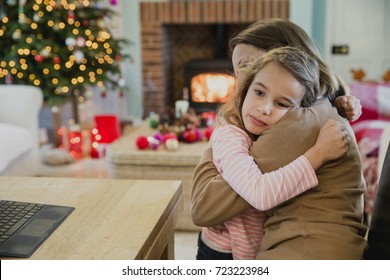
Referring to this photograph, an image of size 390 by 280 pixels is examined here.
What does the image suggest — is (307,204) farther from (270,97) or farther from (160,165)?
(160,165)

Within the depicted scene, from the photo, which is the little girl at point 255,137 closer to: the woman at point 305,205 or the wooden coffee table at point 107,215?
the woman at point 305,205

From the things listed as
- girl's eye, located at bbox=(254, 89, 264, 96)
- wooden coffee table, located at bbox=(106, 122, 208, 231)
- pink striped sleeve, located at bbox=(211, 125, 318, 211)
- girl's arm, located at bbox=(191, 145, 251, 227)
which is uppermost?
girl's eye, located at bbox=(254, 89, 264, 96)

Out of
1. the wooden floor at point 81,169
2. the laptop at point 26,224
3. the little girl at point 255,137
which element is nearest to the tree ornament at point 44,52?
the wooden floor at point 81,169

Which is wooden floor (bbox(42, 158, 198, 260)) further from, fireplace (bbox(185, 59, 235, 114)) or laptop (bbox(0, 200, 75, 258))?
laptop (bbox(0, 200, 75, 258))

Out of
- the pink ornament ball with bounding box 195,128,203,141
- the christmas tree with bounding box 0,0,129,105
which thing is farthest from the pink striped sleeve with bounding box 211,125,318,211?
the christmas tree with bounding box 0,0,129,105

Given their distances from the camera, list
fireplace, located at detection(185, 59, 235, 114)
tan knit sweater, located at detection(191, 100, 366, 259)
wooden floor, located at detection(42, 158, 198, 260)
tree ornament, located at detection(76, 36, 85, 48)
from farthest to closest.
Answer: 1. fireplace, located at detection(185, 59, 235, 114)
2. tree ornament, located at detection(76, 36, 85, 48)
3. wooden floor, located at detection(42, 158, 198, 260)
4. tan knit sweater, located at detection(191, 100, 366, 259)

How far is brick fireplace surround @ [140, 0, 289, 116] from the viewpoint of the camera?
410 centimetres

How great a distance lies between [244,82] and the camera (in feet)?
3.41

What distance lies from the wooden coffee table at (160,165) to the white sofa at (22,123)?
0.62 m

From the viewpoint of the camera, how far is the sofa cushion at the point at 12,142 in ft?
8.05

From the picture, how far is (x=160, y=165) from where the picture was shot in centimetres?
221

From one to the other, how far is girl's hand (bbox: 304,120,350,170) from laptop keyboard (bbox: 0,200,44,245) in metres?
0.53

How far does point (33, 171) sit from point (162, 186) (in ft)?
5.84

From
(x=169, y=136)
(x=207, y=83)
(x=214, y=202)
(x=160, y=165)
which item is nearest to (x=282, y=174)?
(x=214, y=202)
